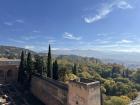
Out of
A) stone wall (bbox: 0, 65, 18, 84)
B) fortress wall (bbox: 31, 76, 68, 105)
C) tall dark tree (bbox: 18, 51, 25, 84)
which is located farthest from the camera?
stone wall (bbox: 0, 65, 18, 84)

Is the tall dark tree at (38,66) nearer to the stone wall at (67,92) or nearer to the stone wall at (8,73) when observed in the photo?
the stone wall at (67,92)

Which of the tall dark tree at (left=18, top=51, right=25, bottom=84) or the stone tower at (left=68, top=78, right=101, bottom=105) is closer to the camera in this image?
the stone tower at (left=68, top=78, right=101, bottom=105)

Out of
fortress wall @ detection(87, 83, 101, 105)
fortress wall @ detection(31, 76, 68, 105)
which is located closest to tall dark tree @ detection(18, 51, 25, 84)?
fortress wall @ detection(31, 76, 68, 105)

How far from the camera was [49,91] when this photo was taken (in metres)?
26.1

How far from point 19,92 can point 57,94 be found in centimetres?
846

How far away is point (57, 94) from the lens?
955 inches

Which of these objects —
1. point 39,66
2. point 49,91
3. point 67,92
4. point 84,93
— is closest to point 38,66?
point 39,66

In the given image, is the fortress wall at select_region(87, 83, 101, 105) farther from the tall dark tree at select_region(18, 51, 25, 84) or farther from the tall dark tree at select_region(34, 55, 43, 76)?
the tall dark tree at select_region(18, 51, 25, 84)

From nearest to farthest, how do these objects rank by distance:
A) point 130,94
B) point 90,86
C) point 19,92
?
point 90,86, point 19,92, point 130,94

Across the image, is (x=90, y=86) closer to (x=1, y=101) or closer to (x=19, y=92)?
(x=1, y=101)

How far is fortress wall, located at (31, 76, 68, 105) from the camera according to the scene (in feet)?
76.2

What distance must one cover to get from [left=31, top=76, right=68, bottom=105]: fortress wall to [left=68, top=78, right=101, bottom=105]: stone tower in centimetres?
198

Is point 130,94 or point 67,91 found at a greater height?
point 67,91

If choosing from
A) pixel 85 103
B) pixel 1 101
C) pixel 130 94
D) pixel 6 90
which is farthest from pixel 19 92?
pixel 130 94
